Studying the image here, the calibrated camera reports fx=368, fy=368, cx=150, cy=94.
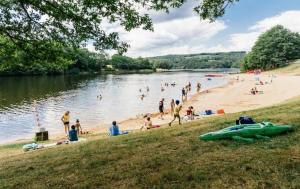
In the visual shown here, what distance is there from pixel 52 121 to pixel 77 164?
3255cm

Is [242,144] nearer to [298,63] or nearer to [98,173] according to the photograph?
[98,173]

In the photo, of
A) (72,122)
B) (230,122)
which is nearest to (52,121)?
(72,122)

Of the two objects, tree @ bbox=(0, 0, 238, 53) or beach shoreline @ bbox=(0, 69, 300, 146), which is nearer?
tree @ bbox=(0, 0, 238, 53)

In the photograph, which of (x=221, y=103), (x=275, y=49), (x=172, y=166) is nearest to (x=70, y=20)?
(x=172, y=166)

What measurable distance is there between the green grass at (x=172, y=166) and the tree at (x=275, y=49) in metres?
124

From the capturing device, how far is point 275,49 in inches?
5217

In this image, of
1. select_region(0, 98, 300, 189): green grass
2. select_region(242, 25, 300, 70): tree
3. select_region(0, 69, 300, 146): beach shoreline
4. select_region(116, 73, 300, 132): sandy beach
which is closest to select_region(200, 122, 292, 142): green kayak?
select_region(0, 98, 300, 189): green grass

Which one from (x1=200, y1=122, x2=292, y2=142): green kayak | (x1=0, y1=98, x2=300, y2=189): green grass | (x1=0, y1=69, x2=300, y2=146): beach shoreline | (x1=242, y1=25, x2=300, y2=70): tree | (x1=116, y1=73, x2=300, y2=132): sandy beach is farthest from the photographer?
(x1=242, y1=25, x2=300, y2=70): tree

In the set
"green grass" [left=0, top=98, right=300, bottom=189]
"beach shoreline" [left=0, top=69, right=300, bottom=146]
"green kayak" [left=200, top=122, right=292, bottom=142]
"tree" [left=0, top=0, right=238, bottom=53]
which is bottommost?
"beach shoreline" [left=0, top=69, right=300, bottom=146]

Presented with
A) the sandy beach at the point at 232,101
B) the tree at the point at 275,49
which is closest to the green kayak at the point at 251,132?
the sandy beach at the point at 232,101

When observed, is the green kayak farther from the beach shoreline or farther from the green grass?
the beach shoreline

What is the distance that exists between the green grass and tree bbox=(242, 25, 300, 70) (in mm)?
124256

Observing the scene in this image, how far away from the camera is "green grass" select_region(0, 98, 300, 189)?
877 centimetres

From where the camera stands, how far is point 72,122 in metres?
41.4
